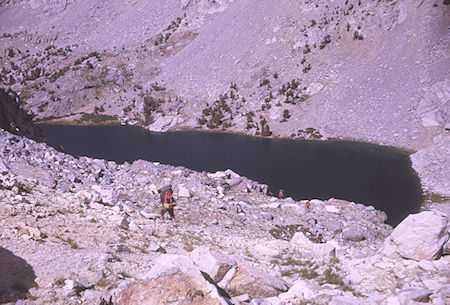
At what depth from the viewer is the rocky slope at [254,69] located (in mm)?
50594

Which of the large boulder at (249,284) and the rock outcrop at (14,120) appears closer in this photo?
the large boulder at (249,284)

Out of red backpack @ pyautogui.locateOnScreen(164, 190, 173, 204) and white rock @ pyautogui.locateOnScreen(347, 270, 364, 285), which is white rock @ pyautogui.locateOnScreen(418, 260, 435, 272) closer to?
white rock @ pyautogui.locateOnScreen(347, 270, 364, 285)

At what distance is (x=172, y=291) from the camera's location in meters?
6.60

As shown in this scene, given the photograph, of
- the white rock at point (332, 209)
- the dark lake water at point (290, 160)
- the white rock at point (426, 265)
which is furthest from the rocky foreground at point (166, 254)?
the dark lake water at point (290, 160)

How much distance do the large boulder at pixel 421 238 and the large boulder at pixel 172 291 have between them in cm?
595

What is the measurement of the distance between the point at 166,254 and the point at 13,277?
3415 mm

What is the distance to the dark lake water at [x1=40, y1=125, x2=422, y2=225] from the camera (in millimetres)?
34906

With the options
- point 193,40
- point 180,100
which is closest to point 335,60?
point 180,100

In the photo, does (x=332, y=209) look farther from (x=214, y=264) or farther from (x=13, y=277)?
(x=13, y=277)

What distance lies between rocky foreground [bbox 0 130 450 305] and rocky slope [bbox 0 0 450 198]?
28338mm

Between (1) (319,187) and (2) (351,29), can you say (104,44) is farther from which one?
(1) (319,187)

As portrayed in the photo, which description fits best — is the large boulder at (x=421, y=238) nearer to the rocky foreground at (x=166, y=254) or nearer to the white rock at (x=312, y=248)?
the rocky foreground at (x=166, y=254)

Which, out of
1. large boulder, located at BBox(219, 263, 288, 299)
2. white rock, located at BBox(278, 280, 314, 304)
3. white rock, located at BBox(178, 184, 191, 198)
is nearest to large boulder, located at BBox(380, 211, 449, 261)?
white rock, located at BBox(278, 280, 314, 304)

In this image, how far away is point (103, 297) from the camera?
6562mm
